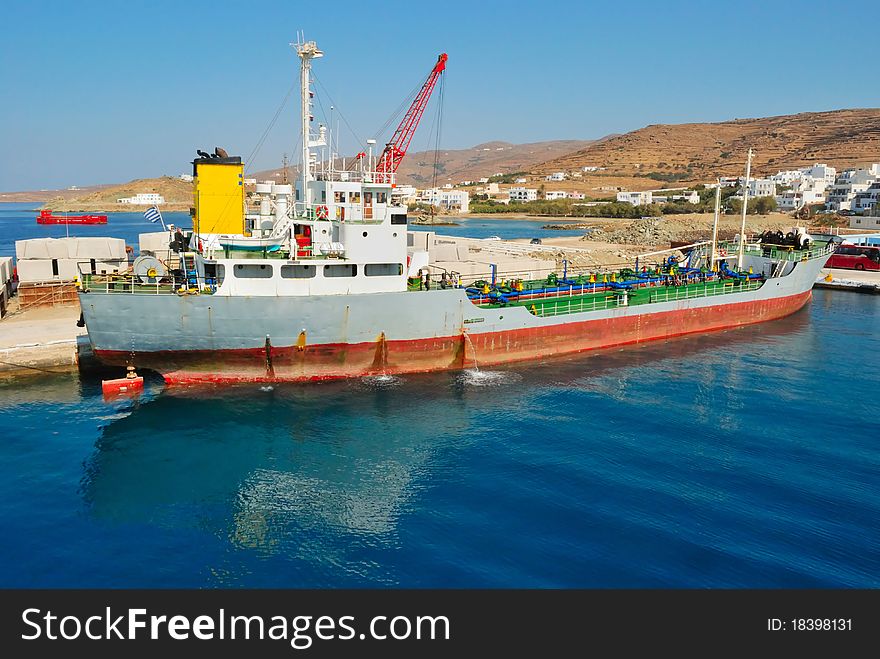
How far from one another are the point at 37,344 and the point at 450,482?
1903 cm

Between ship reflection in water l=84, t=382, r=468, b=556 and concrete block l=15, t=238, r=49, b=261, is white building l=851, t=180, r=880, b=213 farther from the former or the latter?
concrete block l=15, t=238, r=49, b=261

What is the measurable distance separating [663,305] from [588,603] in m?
22.2

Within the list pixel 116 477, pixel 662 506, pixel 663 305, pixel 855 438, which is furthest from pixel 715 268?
pixel 116 477

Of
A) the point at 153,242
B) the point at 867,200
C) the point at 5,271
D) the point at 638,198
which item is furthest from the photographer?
the point at 638,198

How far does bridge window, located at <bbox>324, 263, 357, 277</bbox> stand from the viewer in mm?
23531

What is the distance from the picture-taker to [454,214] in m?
171

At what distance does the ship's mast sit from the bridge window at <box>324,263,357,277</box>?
278cm

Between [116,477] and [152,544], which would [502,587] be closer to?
[152,544]

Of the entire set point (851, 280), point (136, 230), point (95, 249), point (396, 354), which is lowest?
point (396, 354)

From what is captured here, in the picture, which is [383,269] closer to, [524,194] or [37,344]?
[37,344]

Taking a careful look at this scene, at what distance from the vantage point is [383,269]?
79.2 feet

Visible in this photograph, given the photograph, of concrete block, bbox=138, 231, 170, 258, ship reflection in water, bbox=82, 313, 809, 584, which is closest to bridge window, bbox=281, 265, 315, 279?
ship reflection in water, bbox=82, 313, 809, 584

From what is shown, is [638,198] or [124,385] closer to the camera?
[124,385]

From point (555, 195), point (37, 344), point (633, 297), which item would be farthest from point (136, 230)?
point (555, 195)
